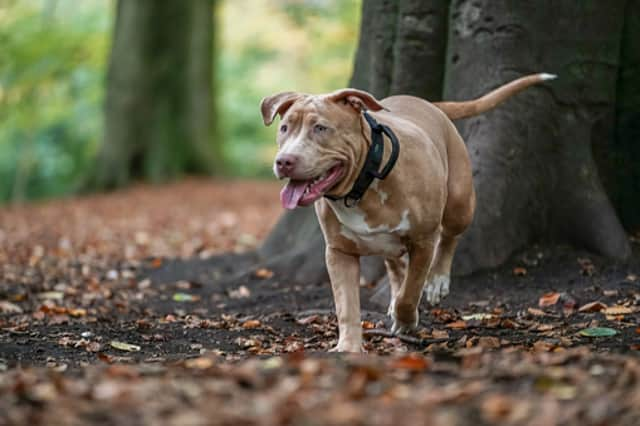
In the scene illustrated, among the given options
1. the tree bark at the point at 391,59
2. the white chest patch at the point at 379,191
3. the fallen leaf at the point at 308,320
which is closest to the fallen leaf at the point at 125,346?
the fallen leaf at the point at 308,320

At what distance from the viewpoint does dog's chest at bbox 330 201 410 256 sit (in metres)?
5.20

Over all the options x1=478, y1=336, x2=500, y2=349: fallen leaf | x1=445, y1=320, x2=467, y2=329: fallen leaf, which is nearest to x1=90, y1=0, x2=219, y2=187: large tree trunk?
x1=445, y1=320, x2=467, y2=329: fallen leaf

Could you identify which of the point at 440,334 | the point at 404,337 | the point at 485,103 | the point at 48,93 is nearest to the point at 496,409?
the point at 404,337

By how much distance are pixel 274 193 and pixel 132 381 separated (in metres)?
14.9

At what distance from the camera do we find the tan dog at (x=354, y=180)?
15.9ft

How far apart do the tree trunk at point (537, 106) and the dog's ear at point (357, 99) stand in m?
2.43

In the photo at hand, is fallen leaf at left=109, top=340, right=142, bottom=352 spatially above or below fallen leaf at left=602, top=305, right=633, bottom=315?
below

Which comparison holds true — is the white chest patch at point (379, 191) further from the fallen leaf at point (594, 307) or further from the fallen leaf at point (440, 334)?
the fallen leaf at point (594, 307)

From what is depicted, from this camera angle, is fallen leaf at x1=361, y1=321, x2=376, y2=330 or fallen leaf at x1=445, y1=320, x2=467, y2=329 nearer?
fallen leaf at x1=445, y1=320, x2=467, y2=329

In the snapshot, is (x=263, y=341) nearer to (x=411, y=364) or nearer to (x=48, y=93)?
(x=411, y=364)

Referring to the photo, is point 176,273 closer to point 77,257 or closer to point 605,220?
point 77,257

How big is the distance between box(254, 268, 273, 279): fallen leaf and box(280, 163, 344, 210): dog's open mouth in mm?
3402

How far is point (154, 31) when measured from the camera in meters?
19.1

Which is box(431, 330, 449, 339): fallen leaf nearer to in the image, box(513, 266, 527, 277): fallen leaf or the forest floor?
the forest floor
